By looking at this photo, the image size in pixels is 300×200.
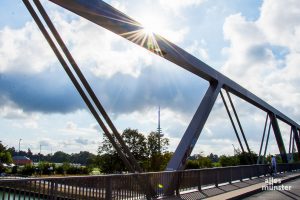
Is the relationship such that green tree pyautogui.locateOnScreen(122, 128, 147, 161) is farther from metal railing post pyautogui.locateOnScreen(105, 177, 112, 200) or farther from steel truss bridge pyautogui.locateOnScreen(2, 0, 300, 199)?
metal railing post pyautogui.locateOnScreen(105, 177, 112, 200)

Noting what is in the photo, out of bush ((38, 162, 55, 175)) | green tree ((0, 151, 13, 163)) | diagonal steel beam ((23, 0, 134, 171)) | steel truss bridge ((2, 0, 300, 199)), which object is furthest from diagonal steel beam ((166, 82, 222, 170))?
green tree ((0, 151, 13, 163))

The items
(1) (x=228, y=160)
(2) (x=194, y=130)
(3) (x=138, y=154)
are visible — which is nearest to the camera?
(2) (x=194, y=130)

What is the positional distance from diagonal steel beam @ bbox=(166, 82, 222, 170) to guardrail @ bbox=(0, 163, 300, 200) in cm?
81

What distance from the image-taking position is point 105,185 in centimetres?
774

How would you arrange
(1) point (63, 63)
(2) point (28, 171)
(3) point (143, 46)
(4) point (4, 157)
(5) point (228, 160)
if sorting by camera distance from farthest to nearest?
1. (4) point (4, 157)
2. (5) point (228, 160)
3. (2) point (28, 171)
4. (3) point (143, 46)
5. (1) point (63, 63)

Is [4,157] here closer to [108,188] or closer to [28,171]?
[28,171]

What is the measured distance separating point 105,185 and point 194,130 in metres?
6.74

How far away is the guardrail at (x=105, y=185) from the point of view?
5902 mm

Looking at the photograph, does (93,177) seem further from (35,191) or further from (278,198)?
(278,198)

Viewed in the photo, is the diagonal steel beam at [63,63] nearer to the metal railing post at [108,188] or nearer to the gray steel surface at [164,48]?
the gray steel surface at [164,48]

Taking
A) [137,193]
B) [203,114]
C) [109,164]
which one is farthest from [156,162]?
[137,193]

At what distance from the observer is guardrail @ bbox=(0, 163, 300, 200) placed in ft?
19.4

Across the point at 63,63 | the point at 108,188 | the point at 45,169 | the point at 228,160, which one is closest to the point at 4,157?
the point at 45,169

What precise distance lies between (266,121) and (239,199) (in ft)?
56.3
